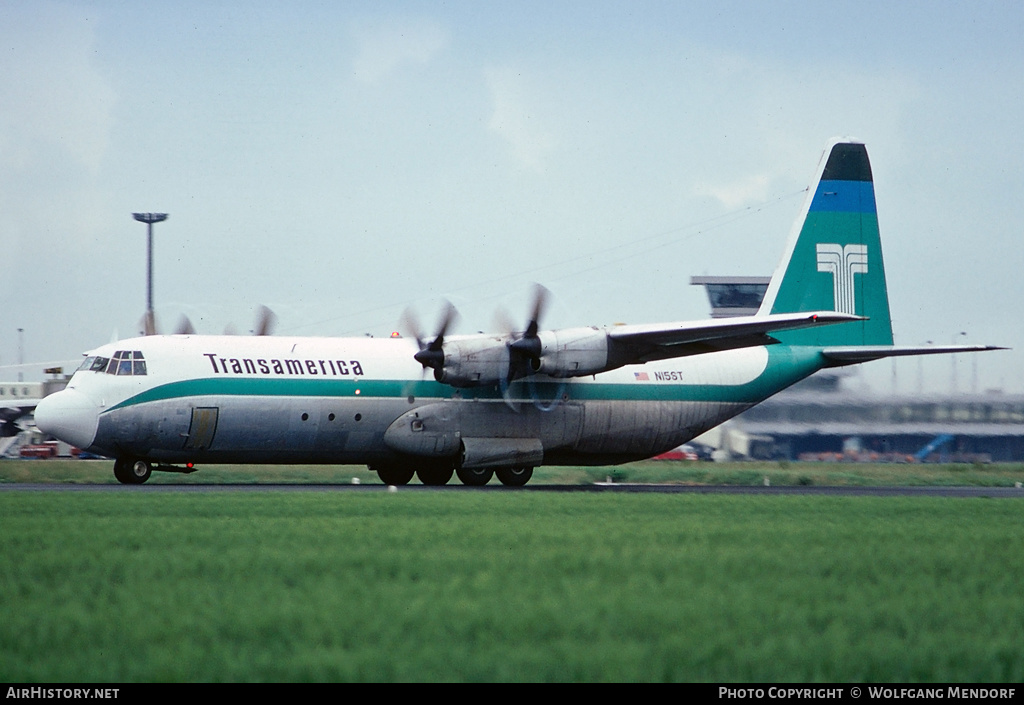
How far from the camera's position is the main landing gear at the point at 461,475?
1179 inches

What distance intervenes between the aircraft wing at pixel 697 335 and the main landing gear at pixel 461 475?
422cm

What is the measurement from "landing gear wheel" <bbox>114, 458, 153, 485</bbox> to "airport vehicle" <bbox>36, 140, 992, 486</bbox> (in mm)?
41

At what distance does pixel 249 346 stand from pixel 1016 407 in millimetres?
25561

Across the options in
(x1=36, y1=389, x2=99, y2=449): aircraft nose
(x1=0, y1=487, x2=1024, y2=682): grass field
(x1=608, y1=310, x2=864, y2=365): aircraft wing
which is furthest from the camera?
(x1=608, y1=310, x2=864, y2=365): aircraft wing

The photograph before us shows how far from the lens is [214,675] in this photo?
6020 millimetres

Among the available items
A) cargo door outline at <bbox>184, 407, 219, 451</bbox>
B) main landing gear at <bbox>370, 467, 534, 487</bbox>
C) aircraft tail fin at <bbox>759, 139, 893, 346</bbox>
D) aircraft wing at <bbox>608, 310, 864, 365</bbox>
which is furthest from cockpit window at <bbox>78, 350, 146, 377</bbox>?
aircraft tail fin at <bbox>759, 139, 893, 346</bbox>

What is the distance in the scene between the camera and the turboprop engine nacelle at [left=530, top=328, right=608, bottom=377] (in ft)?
93.1

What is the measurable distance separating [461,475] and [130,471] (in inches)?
317

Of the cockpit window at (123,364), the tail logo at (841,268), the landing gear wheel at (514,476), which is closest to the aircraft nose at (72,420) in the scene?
the cockpit window at (123,364)

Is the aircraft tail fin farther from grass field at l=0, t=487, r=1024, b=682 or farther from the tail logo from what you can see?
grass field at l=0, t=487, r=1024, b=682

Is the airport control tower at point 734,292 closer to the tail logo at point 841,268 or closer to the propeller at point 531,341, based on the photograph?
the tail logo at point 841,268

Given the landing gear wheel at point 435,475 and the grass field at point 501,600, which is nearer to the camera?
the grass field at point 501,600
